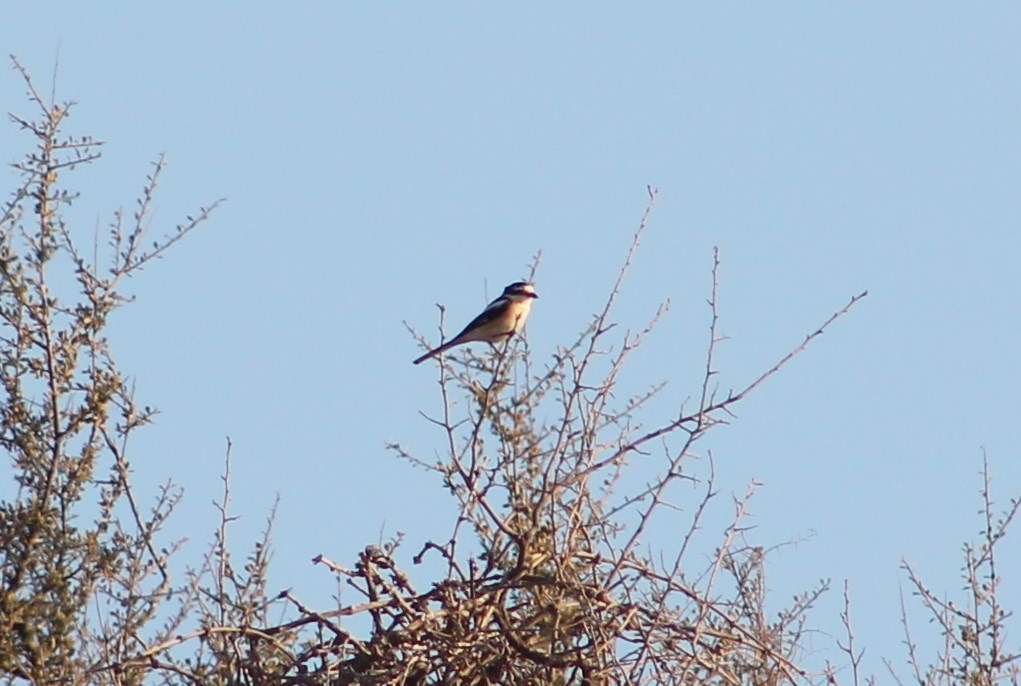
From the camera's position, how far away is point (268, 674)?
195 inches

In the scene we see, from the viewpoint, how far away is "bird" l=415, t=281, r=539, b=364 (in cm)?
1039

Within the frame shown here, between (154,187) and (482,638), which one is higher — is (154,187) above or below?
above

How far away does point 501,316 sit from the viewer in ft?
34.4

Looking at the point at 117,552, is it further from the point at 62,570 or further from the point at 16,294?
the point at 16,294

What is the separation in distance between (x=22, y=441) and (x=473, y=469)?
3.95 m

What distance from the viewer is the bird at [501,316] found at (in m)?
10.4

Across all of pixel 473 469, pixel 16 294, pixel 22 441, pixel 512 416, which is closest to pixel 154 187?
pixel 16 294

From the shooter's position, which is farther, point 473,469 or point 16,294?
point 16,294

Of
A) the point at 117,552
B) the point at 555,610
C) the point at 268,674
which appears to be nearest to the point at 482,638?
the point at 555,610

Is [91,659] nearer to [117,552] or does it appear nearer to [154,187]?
[117,552]

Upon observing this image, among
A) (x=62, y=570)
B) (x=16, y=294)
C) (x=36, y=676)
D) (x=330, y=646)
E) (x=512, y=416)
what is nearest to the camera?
(x=330, y=646)

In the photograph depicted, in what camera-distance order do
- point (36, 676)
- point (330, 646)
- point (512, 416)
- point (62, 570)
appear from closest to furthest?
point (330, 646)
point (512, 416)
point (36, 676)
point (62, 570)

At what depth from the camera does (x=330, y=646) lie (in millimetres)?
4836

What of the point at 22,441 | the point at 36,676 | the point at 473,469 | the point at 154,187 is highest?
the point at 154,187
